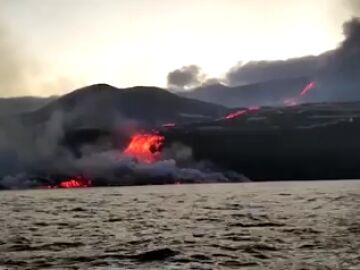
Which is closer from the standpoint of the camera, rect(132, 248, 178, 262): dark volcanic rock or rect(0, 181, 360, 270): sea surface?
rect(0, 181, 360, 270): sea surface

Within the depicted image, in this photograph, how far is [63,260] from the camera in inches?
1433

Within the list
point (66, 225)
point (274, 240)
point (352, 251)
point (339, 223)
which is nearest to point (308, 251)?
point (352, 251)

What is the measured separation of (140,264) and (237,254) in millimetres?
7757

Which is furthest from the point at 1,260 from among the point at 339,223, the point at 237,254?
the point at 339,223

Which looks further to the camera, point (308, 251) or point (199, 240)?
point (199, 240)

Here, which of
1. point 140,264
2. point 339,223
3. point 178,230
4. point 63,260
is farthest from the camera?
point 339,223

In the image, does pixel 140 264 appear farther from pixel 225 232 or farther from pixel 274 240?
pixel 225 232

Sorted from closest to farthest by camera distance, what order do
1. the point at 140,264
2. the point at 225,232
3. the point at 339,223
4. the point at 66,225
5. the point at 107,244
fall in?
the point at 140,264 < the point at 107,244 < the point at 225,232 < the point at 339,223 < the point at 66,225

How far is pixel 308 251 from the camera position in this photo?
38750 mm

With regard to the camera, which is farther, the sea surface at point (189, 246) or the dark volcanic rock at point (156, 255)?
the dark volcanic rock at point (156, 255)

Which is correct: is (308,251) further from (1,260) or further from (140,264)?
(1,260)

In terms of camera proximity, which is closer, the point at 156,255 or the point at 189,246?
the point at 156,255

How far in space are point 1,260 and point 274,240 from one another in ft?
70.4

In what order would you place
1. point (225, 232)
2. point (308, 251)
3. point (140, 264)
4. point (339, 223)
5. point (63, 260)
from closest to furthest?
point (140, 264) → point (63, 260) → point (308, 251) → point (225, 232) → point (339, 223)
